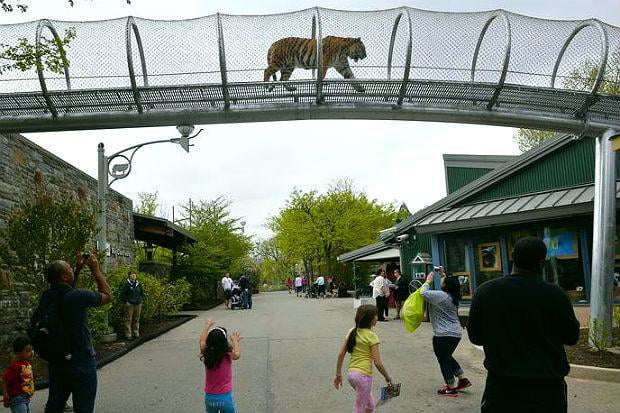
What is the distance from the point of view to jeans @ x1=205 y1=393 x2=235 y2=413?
4898mm

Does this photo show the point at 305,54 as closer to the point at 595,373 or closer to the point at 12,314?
the point at 595,373

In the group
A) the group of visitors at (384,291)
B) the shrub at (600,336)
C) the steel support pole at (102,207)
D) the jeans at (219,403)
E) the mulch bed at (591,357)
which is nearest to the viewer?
the jeans at (219,403)

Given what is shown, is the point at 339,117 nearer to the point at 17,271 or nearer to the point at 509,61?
the point at 509,61

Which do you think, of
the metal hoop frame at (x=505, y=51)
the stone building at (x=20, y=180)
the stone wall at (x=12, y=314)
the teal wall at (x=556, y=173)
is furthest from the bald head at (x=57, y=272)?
the teal wall at (x=556, y=173)

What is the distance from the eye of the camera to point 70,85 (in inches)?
335

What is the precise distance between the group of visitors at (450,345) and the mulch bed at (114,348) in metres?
3.76

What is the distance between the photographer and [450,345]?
7.35 m

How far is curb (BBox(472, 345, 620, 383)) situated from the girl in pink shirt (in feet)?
17.2

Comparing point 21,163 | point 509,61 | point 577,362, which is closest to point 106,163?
point 21,163

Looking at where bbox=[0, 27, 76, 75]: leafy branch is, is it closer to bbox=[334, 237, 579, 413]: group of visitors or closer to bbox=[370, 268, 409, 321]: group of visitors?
bbox=[334, 237, 579, 413]: group of visitors

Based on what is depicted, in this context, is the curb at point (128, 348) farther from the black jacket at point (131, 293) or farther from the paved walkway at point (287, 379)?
the black jacket at point (131, 293)

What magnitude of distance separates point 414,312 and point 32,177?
9122mm

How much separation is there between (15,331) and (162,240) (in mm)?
16179

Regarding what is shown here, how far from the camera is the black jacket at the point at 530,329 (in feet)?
11.0
